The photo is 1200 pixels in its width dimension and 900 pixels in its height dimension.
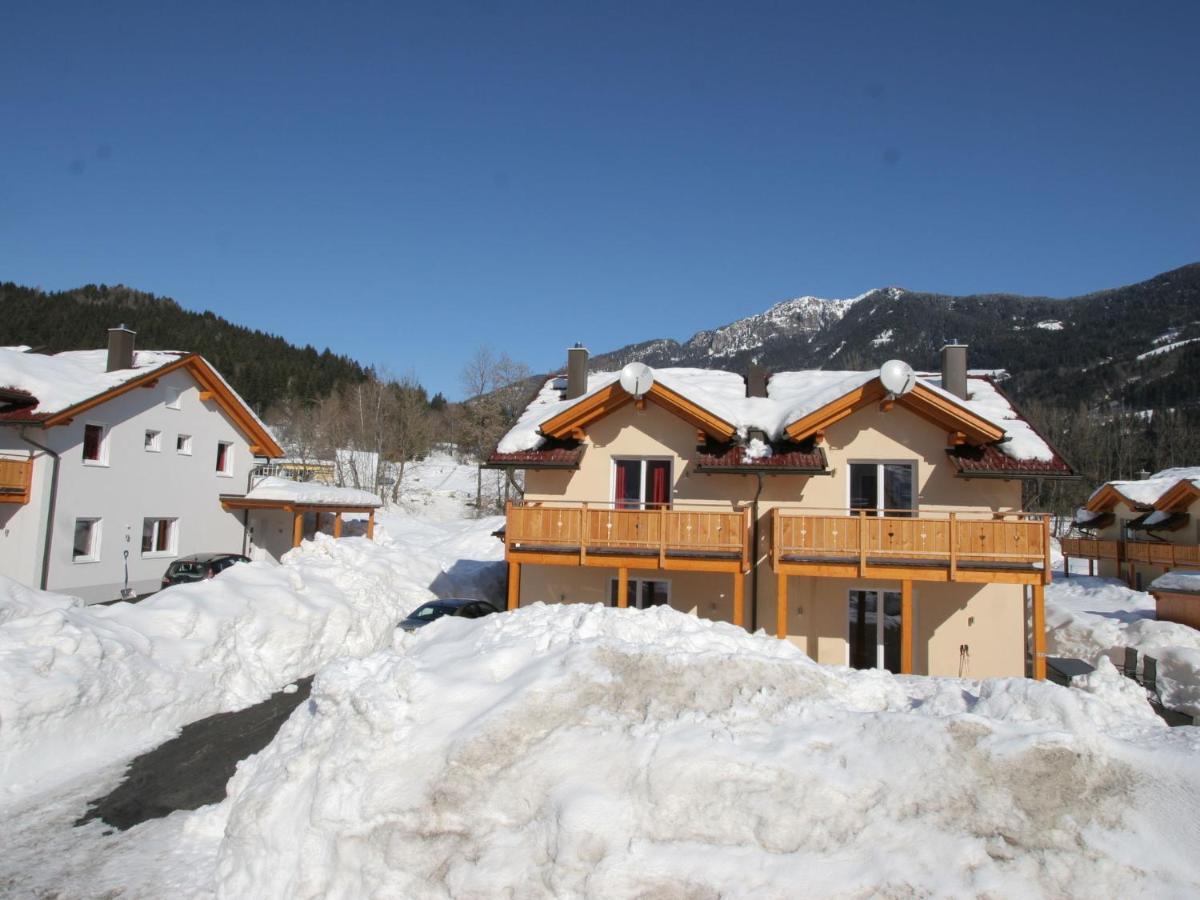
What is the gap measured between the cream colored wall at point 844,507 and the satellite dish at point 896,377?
126 centimetres

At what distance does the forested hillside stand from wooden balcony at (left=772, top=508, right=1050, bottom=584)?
74185 mm

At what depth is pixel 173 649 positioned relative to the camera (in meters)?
13.7

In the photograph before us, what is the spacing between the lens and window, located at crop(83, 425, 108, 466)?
23.8 meters

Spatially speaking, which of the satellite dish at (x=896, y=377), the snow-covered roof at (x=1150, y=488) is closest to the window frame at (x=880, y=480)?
the satellite dish at (x=896, y=377)

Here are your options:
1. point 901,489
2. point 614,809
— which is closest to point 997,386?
point 901,489

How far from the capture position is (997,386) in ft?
60.3

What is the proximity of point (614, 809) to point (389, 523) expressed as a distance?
108 ft

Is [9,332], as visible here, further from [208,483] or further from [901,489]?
[901,489]

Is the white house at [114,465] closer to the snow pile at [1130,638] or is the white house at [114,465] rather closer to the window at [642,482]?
the window at [642,482]

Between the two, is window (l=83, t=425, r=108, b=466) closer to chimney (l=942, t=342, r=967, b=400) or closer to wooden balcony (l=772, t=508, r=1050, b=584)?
wooden balcony (l=772, t=508, r=1050, b=584)

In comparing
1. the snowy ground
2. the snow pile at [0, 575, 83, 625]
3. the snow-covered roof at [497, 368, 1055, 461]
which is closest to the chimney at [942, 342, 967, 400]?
the snow-covered roof at [497, 368, 1055, 461]

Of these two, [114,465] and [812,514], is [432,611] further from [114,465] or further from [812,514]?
[114,465]

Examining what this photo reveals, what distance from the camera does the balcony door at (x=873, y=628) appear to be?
52.1ft

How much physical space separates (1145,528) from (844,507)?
3395cm
